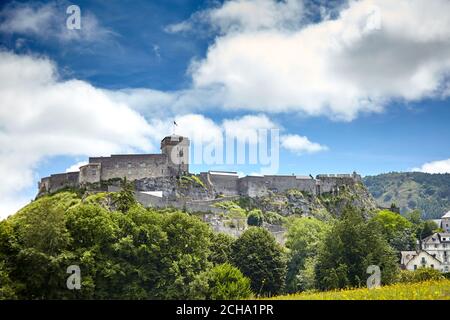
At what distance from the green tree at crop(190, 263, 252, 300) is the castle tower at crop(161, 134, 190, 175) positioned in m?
50.1

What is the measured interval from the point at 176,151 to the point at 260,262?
137ft

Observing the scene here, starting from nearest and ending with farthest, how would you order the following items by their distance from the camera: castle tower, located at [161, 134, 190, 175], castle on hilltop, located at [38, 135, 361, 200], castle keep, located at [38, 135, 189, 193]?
1. castle keep, located at [38, 135, 189, 193]
2. castle on hilltop, located at [38, 135, 361, 200]
3. castle tower, located at [161, 134, 190, 175]

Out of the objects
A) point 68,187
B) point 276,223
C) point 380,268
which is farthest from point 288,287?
point 68,187

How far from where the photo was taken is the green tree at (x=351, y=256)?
34594 mm

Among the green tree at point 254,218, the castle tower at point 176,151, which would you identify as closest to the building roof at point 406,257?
the green tree at point 254,218

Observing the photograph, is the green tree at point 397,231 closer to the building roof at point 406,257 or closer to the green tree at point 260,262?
the building roof at point 406,257

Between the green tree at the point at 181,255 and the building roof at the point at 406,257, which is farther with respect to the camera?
the building roof at the point at 406,257

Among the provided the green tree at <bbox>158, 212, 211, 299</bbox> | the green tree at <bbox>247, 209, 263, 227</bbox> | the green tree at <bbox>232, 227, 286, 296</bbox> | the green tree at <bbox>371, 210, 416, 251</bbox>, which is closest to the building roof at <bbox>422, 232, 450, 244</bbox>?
the green tree at <bbox>371, 210, 416, 251</bbox>

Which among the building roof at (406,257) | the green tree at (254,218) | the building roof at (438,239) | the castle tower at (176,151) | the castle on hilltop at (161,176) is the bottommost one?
the building roof at (406,257)

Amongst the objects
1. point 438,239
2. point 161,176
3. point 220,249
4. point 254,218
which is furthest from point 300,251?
point 438,239

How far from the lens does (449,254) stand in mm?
81812

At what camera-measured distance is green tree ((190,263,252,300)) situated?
3272 cm

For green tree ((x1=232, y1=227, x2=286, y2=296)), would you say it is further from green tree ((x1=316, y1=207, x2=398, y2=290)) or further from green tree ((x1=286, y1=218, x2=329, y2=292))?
green tree ((x1=316, y1=207, x2=398, y2=290))

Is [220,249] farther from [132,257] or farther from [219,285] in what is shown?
[132,257]
